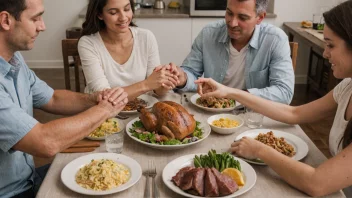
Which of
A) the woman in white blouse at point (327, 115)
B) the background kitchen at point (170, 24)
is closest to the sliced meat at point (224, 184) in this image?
the woman in white blouse at point (327, 115)

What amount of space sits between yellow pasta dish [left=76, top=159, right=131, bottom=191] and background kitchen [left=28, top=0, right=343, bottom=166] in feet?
11.1

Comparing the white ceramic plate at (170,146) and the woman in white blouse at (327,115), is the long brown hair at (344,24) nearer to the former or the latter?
the woman in white blouse at (327,115)

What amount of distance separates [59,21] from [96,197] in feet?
14.0

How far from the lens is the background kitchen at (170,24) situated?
4699 mm

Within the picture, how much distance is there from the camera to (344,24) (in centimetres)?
146

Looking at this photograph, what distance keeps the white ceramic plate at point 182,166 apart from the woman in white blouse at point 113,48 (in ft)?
2.46

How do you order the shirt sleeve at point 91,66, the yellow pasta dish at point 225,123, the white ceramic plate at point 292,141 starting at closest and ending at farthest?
the white ceramic plate at point 292,141
the yellow pasta dish at point 225,123
the shirt sleeve at point 91,66

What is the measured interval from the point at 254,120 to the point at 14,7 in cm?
113

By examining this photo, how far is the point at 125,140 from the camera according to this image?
1.73 meters

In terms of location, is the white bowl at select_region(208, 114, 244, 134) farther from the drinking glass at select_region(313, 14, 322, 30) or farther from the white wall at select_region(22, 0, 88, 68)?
the white wall at select_region(22, 0, 88, 68)

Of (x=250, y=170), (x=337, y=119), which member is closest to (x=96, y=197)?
(x=250, y=170)

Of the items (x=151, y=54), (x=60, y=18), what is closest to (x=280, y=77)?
(x=151, y=54)

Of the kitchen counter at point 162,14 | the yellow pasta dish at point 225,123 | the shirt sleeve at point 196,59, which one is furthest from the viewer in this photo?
the kitchen counter at point 162,14

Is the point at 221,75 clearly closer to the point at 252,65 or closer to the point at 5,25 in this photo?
the point at 252,65
